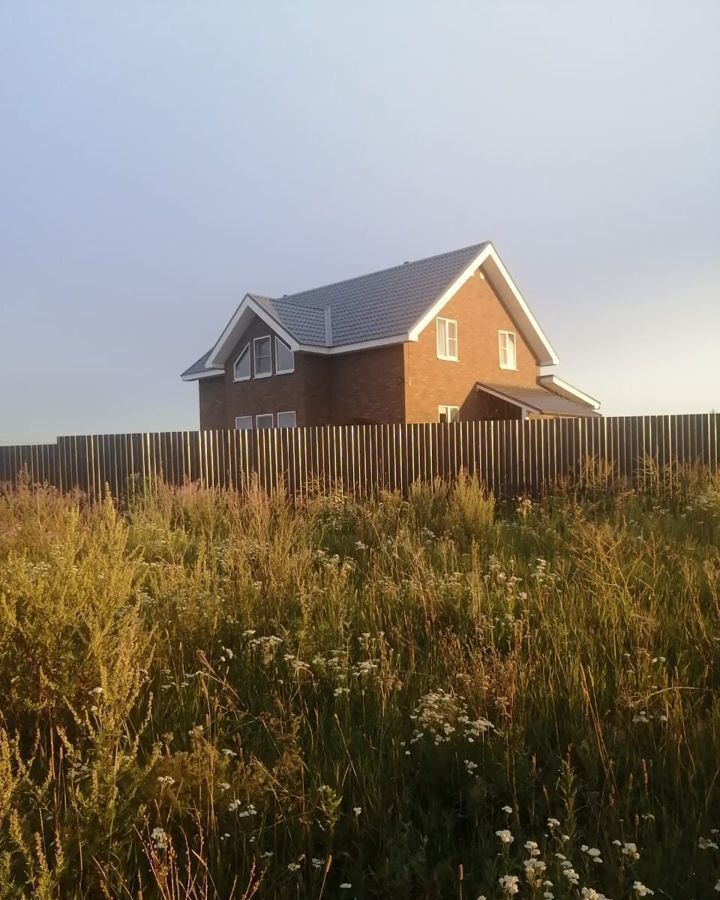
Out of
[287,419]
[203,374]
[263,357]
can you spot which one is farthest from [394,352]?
[203,374]

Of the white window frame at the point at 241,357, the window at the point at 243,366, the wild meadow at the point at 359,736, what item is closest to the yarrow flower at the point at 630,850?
the wild meadow at the point at 359,736

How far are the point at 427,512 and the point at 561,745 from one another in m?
5.58

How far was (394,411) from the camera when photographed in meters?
20.0

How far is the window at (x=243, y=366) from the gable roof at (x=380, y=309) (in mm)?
618

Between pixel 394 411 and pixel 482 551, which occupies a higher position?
pixel 394 411

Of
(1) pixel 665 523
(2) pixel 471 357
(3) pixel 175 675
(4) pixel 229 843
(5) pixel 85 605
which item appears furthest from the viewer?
(2) pixel 471 357

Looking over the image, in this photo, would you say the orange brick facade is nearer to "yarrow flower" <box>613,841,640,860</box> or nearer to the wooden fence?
the wooden fence

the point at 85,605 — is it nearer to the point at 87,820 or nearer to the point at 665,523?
the point at 87,820

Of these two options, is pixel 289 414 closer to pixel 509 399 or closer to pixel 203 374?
pixel 203 374

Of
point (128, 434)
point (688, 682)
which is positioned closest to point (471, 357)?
point (128, 434)

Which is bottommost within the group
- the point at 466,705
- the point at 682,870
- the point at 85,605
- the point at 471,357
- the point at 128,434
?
the point at 682,870

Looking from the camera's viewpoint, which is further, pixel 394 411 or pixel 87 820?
pixel 394 411

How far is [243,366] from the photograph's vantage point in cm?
2411

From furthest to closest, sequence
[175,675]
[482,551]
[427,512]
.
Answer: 1. [427,512]
2. [482,551]
3. [175,675]
